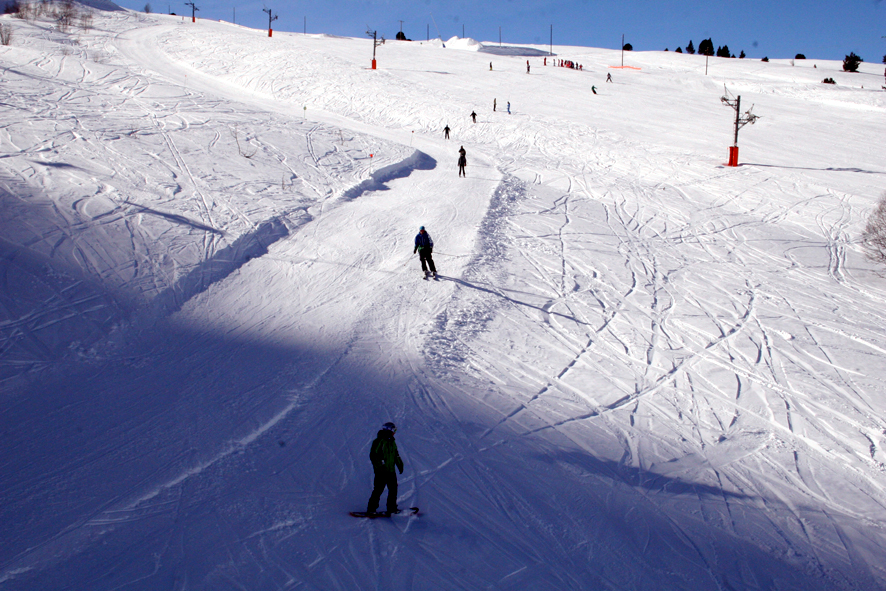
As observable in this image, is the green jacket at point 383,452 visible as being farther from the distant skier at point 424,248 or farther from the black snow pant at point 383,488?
the distant skier at point 424,248

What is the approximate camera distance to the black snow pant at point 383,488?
5.88m

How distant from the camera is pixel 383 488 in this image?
5938 mm

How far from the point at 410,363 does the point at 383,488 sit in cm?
405

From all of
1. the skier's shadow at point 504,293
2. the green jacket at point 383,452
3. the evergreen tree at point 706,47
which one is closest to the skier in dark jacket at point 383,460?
the green jacket at point 383,452

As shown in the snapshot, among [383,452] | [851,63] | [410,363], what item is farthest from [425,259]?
[851,63]

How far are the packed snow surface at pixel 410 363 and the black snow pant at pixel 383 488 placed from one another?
0.20 m

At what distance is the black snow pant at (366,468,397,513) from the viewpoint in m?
5.88

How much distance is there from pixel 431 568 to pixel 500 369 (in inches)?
201

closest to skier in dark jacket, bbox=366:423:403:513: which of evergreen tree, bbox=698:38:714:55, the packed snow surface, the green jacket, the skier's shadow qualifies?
the green jacket

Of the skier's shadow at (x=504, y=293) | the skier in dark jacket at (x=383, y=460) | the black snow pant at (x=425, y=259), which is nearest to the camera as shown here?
the skier in dark jacket at (x=383, y=460)

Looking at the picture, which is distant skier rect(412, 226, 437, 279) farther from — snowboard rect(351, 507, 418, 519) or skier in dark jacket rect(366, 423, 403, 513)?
snowboard rect(351, 507, 418, 519)

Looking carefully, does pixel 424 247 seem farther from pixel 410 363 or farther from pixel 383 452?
pixel 383 452

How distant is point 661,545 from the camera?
637cm

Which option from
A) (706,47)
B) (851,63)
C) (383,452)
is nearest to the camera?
(383,452)
